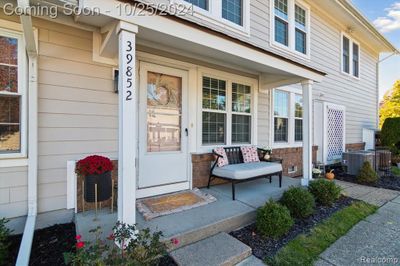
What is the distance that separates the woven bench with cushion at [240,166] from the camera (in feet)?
12.7

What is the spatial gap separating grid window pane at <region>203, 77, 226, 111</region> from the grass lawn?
2.83 meters

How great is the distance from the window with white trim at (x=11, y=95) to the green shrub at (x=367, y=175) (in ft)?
24.8

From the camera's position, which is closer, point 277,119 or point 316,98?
point 277,119

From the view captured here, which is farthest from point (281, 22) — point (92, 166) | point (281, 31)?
point (92, 166)

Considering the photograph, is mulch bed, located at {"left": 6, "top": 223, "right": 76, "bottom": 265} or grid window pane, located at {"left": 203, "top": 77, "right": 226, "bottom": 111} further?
grid window pane, located at {"left": 203, "top": 77, "right": 226, "bottom": 111}

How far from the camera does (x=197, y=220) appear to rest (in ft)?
9.47

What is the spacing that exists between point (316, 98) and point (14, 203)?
25.2 ft

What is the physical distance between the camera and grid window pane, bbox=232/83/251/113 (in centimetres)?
508

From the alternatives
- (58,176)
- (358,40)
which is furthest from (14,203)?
(358,40)

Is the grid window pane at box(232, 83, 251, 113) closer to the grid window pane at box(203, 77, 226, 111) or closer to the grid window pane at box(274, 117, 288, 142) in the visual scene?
the grid window pane at box(203, 77, 226, 111)

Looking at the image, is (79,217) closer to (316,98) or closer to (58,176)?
(58,176)

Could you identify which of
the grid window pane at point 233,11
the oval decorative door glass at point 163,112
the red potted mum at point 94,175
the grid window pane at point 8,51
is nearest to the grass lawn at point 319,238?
the red potted mum at point 94,175

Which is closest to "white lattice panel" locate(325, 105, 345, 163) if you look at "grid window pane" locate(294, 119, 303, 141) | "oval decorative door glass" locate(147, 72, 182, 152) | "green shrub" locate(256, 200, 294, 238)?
"grid window pane" locate(294, 119, 303, 141)

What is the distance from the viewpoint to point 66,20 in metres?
2.99
